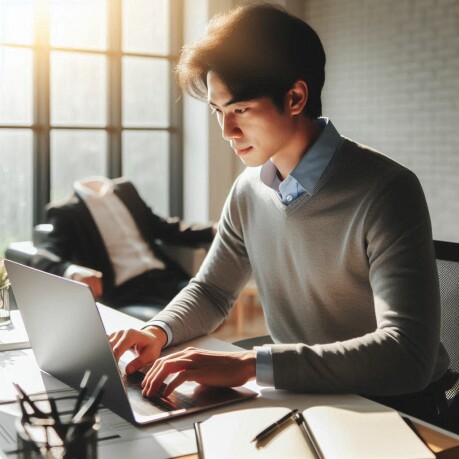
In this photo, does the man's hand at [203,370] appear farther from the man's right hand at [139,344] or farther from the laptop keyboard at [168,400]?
the man's right hand at [139,344]

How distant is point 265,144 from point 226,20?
276mm

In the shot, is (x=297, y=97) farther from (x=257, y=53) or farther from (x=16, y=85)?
(x=16, y=85)

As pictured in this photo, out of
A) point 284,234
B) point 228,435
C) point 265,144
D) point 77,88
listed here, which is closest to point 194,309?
point 284,234

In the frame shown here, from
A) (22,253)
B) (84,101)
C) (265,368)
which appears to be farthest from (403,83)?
(265,368)

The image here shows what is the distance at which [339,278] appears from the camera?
1.52 meters

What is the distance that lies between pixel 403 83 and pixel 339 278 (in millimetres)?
3068

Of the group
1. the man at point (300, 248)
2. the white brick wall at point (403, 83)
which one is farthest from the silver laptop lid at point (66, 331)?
the white brick wall at point (403, 83)

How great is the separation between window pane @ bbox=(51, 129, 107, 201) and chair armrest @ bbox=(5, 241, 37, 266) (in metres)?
0.83

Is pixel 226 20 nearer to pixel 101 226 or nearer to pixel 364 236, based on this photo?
pixel 364 236

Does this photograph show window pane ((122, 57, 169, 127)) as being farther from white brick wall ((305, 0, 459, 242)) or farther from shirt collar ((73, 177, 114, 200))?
white brick wall ((305, 0, 459, 242))

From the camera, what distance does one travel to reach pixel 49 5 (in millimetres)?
4176

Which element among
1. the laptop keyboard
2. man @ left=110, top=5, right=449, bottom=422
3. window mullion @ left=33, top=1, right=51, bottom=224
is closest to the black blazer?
window mullion @ left=33, top=1, right=51, bottom=224

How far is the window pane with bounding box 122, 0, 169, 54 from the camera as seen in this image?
14.9 ft

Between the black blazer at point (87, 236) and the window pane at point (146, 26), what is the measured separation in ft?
3.96
